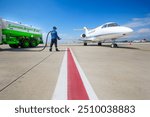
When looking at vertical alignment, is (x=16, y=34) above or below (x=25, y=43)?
above

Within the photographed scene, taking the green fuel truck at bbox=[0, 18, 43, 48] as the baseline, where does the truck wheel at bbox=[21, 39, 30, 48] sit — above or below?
below

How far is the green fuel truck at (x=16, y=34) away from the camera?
15.7 m

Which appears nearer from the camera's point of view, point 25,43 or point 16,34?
point 16,34

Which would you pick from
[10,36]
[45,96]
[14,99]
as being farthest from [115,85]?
[10,36]

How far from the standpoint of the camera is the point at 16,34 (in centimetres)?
1836

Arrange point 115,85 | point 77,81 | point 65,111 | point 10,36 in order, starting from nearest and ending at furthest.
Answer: point 65,111
point 115,85
point 77,81
point 10,36

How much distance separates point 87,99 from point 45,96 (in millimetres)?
729

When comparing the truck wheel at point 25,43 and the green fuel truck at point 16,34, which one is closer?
the green fuel truck at point 16,34

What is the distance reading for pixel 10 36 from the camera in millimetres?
16672

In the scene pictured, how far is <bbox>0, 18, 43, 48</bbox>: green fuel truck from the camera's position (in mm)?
15666

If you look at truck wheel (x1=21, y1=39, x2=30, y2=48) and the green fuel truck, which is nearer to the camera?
the green fuel truck

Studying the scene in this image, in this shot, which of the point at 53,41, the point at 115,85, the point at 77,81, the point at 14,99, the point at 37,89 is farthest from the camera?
the point at 53,41

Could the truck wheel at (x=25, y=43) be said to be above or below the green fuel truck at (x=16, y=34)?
below

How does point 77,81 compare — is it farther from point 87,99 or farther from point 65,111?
point 65,111
